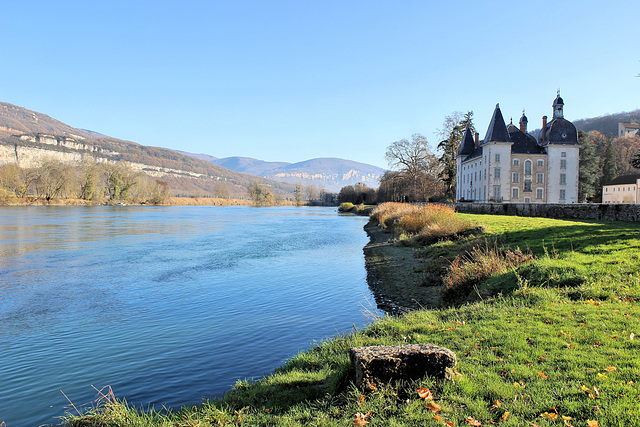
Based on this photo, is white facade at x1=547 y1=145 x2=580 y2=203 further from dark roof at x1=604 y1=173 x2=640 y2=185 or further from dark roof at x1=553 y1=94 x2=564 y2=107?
dark roof at x1=604 y1=173 x2=640 y2=185

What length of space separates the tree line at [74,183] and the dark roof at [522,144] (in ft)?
301

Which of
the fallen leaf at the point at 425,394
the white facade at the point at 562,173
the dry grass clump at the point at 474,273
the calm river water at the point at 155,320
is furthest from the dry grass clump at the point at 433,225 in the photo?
the white facade at the point at 562,173

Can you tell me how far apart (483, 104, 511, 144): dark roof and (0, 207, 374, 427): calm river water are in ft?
130

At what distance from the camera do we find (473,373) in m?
4.87

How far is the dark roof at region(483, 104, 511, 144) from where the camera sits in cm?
5247

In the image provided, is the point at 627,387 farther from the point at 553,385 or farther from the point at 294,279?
the point at 294,279

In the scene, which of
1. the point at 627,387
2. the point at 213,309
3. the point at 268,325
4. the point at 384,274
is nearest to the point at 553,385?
the point at 627,387

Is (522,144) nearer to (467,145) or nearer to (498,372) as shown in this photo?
(467,145)

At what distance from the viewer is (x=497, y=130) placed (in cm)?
5269

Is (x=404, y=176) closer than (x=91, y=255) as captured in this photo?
No

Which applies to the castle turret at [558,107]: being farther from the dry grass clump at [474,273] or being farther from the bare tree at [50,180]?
the bare tree at [50,180]

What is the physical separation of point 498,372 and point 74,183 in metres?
105

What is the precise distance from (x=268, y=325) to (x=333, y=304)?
8.67 ft

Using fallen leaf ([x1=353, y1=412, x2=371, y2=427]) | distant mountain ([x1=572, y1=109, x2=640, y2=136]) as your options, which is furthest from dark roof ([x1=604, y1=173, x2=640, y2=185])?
distant mountain ([x1=572, y1=109, x2=640, y2=136])
